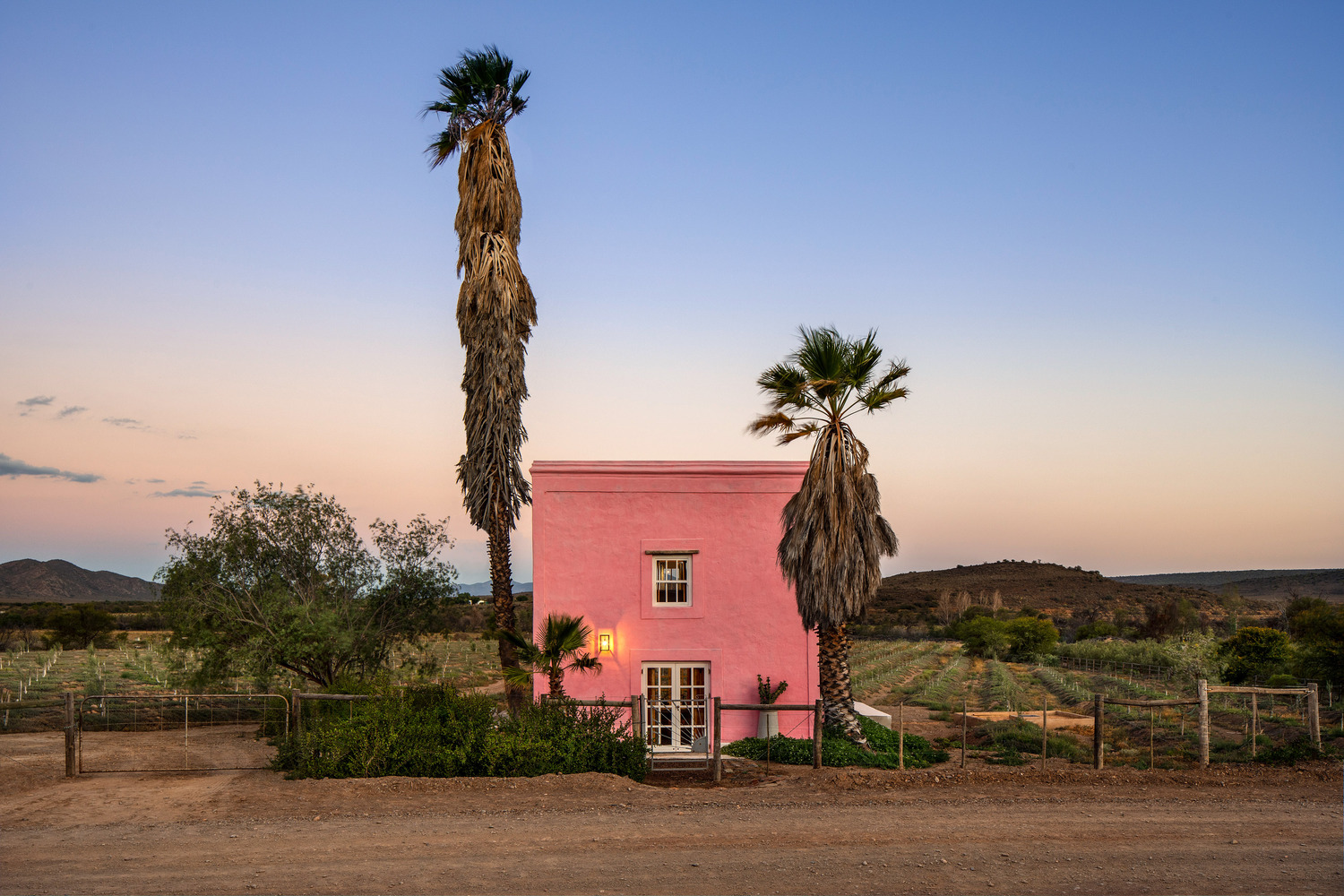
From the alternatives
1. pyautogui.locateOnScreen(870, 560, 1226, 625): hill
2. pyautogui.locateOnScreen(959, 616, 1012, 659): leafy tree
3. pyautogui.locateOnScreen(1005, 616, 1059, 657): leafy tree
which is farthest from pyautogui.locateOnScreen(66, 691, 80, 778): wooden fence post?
pyautogui.locateOnScreen(870, 560, 1226, 625): hill

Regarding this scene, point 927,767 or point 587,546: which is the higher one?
point 587,546

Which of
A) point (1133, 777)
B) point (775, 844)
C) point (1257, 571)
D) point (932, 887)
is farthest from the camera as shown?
point (1257, 571)

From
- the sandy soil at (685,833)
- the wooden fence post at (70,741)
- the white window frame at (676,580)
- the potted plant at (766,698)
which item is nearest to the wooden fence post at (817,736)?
the sandy soil at (685,833)

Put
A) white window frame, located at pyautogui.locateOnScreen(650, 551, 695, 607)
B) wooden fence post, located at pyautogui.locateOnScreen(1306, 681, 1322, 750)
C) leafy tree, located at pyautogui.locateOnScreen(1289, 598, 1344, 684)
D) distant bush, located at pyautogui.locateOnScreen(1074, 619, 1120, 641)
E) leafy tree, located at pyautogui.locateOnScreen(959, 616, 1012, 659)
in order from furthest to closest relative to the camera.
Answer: distant bush, located at pyautogui.locateOnScreen(1074, 619, 1120, 641)
leafy tree, located at pyautogui.locateOnScreen(959, 616, 1012, 659)
leafy tree, located at pyautogui.locateOnScreen(1289, 598, 1344, 684)
white window frame, located at pyautogui.locateOnScreen(650, 551, 695, 607)
wooden fence post, located at pyautogui.locateOnScreen(1306, 681, 1322, 750)

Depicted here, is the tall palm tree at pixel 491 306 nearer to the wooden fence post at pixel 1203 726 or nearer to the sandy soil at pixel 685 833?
the sandy soil at pixel 685 833

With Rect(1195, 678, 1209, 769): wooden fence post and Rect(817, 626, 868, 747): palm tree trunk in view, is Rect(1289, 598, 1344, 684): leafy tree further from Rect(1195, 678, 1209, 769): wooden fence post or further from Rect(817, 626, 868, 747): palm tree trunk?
Rect(817, 626, 868, 747): palm tree trunk

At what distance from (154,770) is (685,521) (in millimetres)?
10225

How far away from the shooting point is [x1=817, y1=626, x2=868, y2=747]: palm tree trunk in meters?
16.2

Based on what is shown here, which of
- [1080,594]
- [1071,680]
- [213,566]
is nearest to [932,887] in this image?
A: [213,566]

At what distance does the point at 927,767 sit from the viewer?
50.2ft

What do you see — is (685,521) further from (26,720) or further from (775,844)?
(26,720)

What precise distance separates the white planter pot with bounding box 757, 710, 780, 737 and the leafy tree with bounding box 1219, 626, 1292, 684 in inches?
720

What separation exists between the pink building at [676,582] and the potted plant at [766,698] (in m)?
0.15

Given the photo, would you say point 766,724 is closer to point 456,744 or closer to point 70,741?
point 456,744
